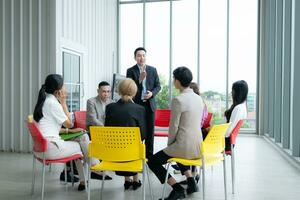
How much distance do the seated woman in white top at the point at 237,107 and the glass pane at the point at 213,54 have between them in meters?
5.15

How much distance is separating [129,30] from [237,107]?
660 centimetres

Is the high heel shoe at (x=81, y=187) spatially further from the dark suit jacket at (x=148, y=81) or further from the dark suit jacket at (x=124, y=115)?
the dark suit jacket at (x=148, y=81)

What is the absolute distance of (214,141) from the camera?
9.79 ft

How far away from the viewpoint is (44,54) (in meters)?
5.69

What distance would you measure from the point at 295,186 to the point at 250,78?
5.38 m

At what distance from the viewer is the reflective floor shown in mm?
3389

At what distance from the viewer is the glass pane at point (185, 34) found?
9094mm

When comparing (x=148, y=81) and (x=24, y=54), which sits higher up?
(x=24, y=54)

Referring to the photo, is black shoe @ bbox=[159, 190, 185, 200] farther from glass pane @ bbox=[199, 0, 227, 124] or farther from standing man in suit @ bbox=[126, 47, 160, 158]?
glass pane @ bbox=[199, 0, 227, 124]

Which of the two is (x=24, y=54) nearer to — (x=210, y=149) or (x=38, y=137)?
(x=38, y=137)

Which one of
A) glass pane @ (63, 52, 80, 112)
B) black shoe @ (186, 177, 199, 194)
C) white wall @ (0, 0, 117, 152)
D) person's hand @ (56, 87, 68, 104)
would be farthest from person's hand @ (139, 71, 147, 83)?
glass pane @ (63, 52, 80, 112)

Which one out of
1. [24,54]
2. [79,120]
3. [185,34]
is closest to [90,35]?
[24,54]

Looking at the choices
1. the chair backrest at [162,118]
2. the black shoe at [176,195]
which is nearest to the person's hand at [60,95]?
the black shoe at [176,195]

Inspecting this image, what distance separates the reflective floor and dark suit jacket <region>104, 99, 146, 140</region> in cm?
82
